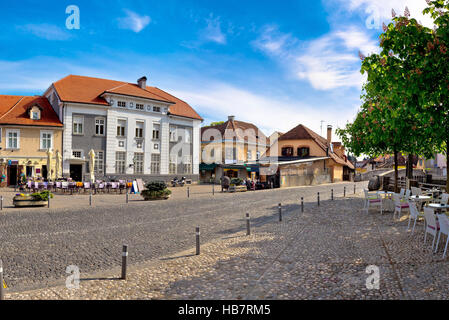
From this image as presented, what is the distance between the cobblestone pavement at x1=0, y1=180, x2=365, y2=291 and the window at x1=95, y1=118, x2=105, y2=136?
17.5 metres

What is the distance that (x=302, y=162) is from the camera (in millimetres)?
40969

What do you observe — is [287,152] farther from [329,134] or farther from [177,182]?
[177,182]

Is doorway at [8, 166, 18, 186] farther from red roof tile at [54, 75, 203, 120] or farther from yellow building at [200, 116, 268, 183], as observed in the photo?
yellow building at [200, 116, 268, 183]

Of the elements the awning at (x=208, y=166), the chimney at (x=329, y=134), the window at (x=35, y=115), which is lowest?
the awning at (x=208, y=166)

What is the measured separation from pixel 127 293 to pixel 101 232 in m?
5.99

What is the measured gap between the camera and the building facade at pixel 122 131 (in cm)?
3212

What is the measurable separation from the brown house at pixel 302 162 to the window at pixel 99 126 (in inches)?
760

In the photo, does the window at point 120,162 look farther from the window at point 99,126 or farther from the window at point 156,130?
the window at point 156,130

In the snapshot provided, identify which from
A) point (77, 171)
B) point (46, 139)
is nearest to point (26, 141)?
point (46, 139)

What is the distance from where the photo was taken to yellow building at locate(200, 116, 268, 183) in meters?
43.5

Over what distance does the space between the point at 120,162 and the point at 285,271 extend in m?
30.8

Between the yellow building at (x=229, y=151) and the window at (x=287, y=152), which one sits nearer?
the yellow building at (x=229, y=151)

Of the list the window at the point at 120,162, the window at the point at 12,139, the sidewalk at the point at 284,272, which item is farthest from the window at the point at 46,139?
the sidewalk at the point at 284,272

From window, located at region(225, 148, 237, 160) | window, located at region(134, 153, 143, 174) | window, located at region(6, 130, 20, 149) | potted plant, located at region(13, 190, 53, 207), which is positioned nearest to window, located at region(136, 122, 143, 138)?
window, located at region(134, 153, 143, 174)
